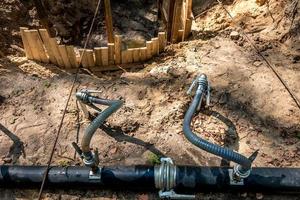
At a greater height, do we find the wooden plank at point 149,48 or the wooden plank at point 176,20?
the wooden plank at point 176,20

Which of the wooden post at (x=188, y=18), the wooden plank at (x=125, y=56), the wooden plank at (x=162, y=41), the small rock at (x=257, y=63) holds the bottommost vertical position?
the wooden plank at (x=125, y=56)

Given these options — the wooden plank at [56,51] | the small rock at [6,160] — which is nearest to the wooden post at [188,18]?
the wooden plank at [56,51]

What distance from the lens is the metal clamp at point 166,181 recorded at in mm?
2592

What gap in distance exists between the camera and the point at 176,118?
3.22 metres

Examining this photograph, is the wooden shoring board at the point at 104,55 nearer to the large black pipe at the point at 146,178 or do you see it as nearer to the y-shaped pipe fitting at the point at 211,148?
the y-shaped pipe fitting at the point at 211,148

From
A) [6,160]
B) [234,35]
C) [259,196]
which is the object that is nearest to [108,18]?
[234,35]

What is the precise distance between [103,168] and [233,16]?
9.12 ft

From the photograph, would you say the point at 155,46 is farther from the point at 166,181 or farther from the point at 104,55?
the point at 166,181

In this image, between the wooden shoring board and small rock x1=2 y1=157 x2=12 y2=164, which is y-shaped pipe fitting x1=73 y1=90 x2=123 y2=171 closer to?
small rock x1=2 y1=157 x2=12 y2=164

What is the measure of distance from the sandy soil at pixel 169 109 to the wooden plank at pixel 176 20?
0.29 meters

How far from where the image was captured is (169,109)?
3.31m

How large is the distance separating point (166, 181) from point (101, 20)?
3487 millimetres

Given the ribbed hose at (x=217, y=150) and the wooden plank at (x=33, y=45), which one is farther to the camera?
the wooden plank at (x=33, y=45)

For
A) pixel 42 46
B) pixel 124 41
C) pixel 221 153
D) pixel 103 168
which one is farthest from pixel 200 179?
pixel 124 41
